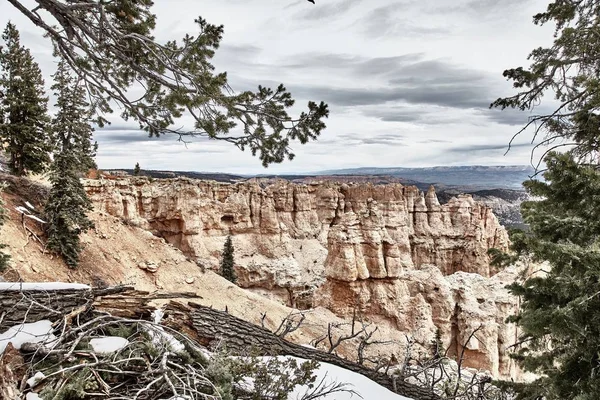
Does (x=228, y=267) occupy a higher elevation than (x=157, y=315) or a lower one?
lower

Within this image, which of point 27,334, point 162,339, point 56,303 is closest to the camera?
point 27,334

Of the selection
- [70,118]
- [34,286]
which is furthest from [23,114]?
[34,286]

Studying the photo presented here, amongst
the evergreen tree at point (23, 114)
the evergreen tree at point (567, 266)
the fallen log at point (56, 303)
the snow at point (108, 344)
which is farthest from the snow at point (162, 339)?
the evergreen tree at point (23, 114)

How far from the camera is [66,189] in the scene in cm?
1420

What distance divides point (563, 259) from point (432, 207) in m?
49.2

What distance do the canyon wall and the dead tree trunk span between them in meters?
17.4

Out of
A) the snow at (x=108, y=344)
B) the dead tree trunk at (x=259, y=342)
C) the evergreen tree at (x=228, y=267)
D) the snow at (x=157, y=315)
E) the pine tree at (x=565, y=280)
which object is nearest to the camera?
the pine tree at (x=565, y=280)

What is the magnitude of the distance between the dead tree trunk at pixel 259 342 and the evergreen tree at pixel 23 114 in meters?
17.5

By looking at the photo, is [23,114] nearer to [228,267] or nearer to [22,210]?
[22,210]

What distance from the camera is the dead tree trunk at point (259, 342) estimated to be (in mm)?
4211

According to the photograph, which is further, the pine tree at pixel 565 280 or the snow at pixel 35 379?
the pine tree at pixel 565 280

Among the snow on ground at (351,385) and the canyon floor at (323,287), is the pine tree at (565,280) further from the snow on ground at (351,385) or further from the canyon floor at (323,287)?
the canyon floor at (323,287)

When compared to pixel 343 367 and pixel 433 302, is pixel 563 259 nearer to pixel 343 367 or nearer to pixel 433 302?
pixel 343 367

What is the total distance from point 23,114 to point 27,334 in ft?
61.4
